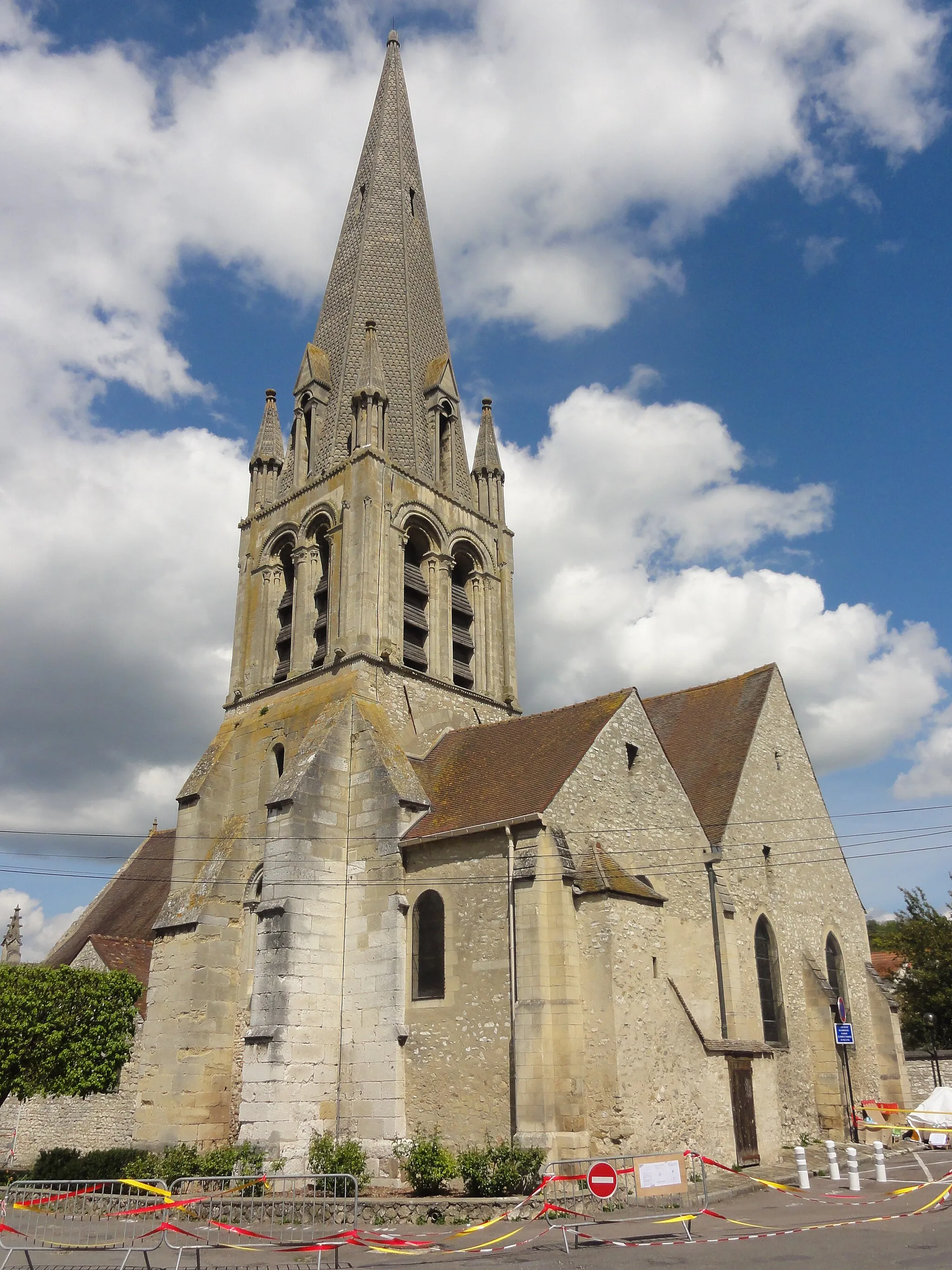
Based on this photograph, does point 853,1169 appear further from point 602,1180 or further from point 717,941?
point 602,1180

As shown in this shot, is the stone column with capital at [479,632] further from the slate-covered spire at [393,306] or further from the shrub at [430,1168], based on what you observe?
the shrub at [430,1168]

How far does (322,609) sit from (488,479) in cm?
669

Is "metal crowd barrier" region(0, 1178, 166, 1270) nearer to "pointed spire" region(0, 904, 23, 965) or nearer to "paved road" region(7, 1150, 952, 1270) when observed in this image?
"paved road" region(7, 1150, 952, 1270)

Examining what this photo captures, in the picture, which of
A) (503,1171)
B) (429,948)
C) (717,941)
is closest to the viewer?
(503,1171)

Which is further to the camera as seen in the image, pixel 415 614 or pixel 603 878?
pixel 415 614

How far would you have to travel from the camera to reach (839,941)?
23.4m

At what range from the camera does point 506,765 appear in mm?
19438

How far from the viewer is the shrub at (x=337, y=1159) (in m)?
15.9

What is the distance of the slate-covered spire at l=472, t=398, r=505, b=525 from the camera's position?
90.3ft

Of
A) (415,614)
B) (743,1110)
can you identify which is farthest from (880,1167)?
(415,614)

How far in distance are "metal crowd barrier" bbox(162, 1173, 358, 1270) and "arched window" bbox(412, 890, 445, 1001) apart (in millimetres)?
3142

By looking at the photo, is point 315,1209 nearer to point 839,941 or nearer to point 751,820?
point 751,820

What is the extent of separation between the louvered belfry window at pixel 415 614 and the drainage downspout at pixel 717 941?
793 cm

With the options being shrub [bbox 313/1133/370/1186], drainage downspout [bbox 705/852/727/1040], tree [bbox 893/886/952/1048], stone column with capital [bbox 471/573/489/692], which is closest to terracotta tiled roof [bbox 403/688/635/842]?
stone column with capital [bbox 471/573/489/692]
